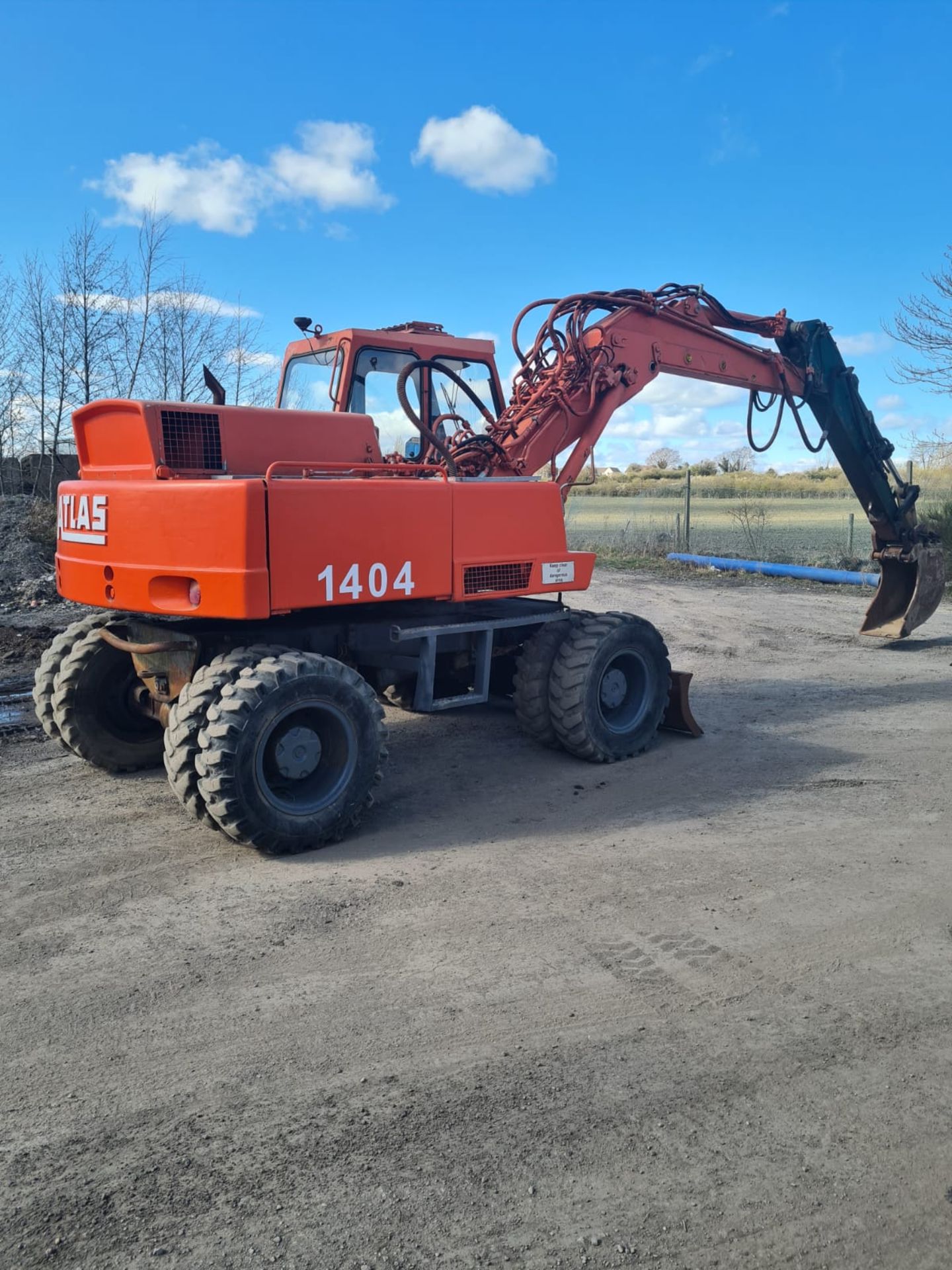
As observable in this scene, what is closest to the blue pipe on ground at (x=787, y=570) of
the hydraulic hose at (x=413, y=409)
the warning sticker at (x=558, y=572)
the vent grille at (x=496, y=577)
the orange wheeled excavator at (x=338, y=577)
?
the orange wheeled excavator at (x=338, y=577)

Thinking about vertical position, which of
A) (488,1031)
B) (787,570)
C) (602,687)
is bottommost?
(488,1031)

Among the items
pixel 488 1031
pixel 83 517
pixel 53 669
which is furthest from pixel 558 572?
pixel 488 1031

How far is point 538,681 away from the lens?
23.0ft

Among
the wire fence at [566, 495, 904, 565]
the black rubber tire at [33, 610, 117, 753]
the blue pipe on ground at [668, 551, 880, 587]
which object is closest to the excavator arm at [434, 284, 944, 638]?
the black rubber tire at [33, 610, 117, 753]

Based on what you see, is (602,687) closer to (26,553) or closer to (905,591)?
(905,591)

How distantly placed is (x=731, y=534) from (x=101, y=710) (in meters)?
18.5

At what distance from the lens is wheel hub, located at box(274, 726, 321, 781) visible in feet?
17.6

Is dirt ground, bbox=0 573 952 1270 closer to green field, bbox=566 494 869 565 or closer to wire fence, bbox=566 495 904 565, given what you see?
wire fence, bbox=566 495 904 565

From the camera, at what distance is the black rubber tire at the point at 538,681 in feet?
23.0

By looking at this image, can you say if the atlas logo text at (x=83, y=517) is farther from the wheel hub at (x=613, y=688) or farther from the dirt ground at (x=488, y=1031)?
the wheel hub at (x=613, y=688)

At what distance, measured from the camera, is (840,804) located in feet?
20.2

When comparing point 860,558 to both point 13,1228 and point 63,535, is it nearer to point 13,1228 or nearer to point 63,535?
point 63,535

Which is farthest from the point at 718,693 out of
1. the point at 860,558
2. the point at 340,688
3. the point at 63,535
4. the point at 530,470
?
the point at 860,558

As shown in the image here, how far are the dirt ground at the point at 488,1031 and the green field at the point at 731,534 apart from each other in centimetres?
1511
